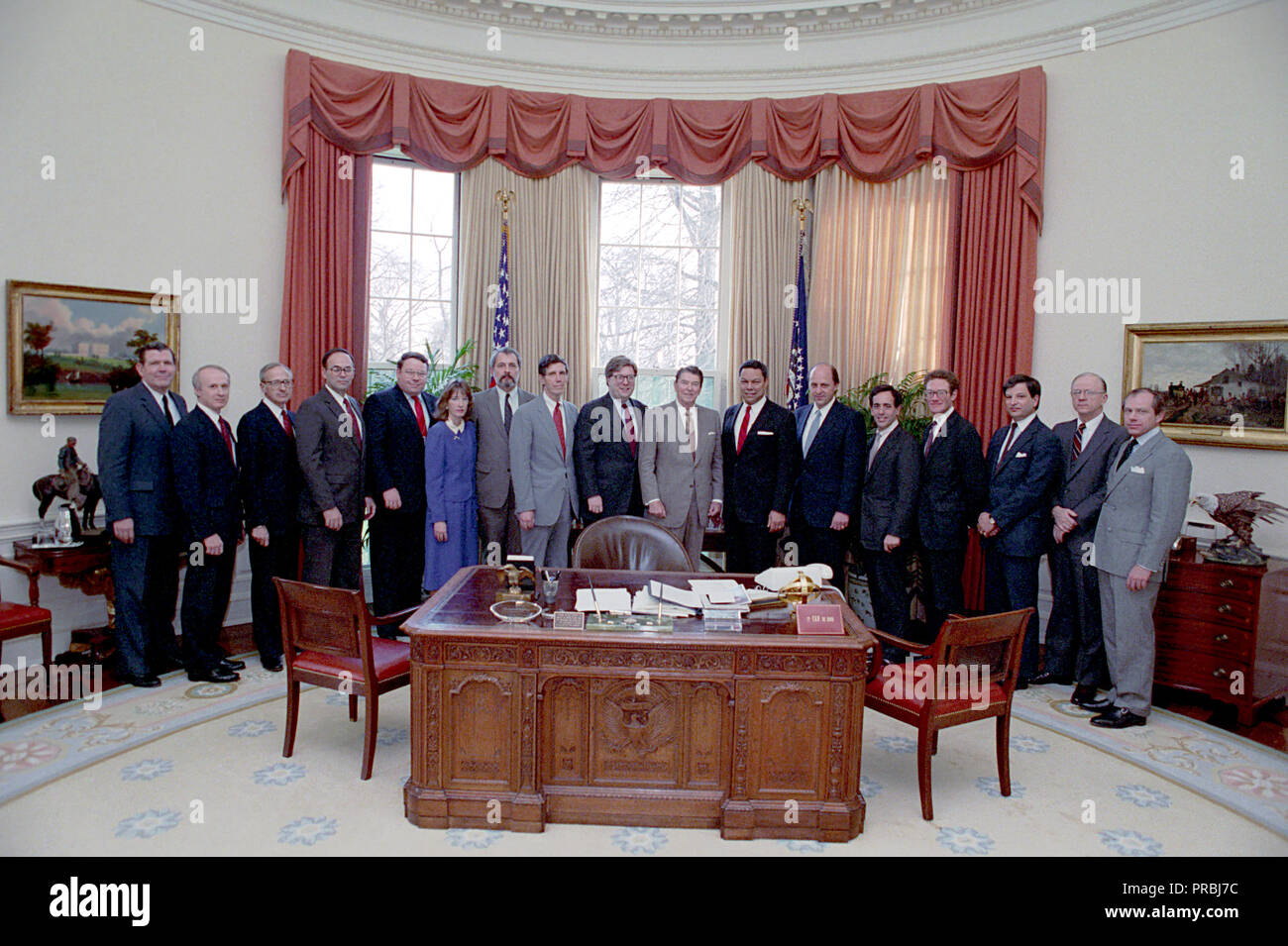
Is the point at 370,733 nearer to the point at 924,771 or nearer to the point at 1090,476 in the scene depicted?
the point at 924,771

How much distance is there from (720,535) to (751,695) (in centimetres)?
300

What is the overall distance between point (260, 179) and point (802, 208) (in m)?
4.16

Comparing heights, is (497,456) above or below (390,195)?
below

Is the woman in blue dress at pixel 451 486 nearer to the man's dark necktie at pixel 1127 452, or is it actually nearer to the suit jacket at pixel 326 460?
the suit jacket at pixel 326 460

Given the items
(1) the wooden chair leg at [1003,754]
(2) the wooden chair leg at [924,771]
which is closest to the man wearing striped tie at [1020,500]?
(1) the wooden chair leg at [1003,754]

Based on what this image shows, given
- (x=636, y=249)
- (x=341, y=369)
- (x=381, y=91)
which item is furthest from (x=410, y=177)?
(x=341, y=369)

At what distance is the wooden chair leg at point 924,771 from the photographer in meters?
3.33

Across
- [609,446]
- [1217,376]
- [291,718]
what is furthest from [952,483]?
[291,718]

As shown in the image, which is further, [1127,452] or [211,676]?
[211,676]

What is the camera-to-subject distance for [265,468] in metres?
4.96

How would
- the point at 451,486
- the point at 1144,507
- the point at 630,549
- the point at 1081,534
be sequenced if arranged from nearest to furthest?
the point at 630,549 → the point at 1144,507 → the point at 1081,534 → the point at 451,486

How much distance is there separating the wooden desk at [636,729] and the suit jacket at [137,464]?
2.40 m

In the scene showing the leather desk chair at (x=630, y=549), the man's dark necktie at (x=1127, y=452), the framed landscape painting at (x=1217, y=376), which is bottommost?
A: the leather desk chair at (x=630, y=549)

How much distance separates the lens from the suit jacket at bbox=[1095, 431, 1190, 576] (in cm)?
431
